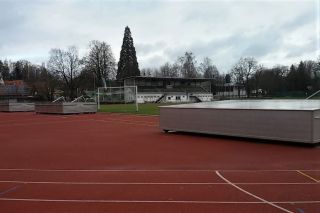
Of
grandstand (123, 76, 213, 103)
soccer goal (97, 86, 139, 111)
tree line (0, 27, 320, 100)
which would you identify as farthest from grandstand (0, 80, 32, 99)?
soccer goal (97, 86, 139, 111)

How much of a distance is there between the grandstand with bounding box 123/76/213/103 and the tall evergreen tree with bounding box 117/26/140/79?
340 cm

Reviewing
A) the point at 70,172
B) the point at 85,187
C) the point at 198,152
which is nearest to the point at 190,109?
the point at 198,152

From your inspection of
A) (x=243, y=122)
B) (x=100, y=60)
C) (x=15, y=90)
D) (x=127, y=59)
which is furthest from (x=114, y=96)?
(x=15, y=90)

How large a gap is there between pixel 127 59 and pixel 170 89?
45.2 feet

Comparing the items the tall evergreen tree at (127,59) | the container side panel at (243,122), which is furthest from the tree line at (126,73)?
the container side panel at (243,122)

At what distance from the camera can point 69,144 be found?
15.8 m

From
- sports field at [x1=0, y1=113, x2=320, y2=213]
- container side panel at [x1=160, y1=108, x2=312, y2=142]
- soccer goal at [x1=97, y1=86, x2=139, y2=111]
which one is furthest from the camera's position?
soccer goal at [x1=97, y1=86, x2=139, y2=111]

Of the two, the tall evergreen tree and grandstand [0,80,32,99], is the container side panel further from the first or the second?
grandstand [0,80,32,99]

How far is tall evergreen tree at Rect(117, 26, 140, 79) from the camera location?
102 m

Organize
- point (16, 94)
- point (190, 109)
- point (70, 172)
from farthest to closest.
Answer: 1. point (16, 94)
2. point (190, 109)
3. point (70, 172)

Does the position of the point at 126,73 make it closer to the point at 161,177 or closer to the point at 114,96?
the point at 114,96

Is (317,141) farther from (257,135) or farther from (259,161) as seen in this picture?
(259,161)

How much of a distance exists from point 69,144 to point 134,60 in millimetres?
88714

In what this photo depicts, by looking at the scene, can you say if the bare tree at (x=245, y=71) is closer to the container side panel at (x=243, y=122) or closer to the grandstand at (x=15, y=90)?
the grandstand at (x=15, y=90)
